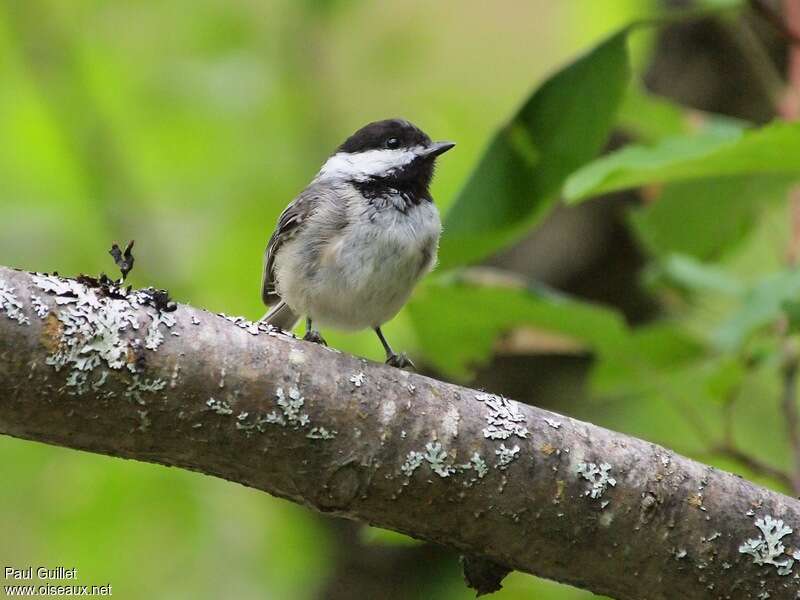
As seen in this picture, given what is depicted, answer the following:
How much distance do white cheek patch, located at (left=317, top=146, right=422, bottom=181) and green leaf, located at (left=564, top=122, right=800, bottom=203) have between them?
1.42 m

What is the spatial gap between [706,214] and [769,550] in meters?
1.51

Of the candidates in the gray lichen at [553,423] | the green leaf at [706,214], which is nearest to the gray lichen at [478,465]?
the gray lichen at [553,423]

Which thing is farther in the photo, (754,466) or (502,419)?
(754,466)

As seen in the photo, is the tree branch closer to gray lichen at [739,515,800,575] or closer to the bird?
gray lichen at [739,515,800,575]

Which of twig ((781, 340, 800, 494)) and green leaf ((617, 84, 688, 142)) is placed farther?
green leaf ((617, 84, 688, 142))

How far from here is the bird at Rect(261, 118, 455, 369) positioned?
3.50 m

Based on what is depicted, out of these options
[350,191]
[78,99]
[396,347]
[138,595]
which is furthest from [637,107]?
[138,595]

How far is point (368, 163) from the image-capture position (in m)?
3.99

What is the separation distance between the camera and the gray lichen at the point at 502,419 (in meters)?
2.26

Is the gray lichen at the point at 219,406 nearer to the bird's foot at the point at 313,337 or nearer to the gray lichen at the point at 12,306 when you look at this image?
the gray lichen at the point at 12,306

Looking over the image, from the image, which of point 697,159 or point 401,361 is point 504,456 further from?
point 401,361

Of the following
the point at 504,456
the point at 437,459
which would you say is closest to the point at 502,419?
the point at 504,456

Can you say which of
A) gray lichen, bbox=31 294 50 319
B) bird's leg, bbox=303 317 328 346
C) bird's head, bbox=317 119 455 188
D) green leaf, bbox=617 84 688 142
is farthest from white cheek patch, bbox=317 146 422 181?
gray lichen, bbox=31 294 50 319

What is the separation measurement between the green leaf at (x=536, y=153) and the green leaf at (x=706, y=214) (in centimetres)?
45
